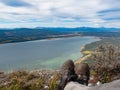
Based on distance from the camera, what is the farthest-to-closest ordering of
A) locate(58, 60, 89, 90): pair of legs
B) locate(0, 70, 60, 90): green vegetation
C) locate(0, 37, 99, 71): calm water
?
locate(0, 37, 99, 71): calm water < locate(0, 70, 60, 90): green vegetation < locate(58, 60, 89, 90): pair of legs

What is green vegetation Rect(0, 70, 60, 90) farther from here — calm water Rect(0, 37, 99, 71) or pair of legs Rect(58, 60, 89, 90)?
calm water Rect(0, 37, 99, 71)

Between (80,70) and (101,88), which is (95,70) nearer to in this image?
(80,70)

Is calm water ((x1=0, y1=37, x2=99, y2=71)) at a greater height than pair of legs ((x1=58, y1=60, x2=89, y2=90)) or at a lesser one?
lesser

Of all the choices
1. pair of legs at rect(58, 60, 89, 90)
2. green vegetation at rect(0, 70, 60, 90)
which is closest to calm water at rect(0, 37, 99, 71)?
green vegetation at rect(0, 70, 60, 90)

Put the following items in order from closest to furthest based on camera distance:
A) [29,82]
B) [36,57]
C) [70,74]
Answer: [70,74] → [29,82] → [36,57]

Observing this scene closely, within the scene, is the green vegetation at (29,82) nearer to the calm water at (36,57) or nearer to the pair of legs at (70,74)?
the pair of legs at (70,74)

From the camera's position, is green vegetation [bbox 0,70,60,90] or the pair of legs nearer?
the pair of legs

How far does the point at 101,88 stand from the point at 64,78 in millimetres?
1416

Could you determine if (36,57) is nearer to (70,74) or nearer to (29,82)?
(29,82)

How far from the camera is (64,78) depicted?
4539 mm

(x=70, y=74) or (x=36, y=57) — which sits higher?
(x=70, y=74)

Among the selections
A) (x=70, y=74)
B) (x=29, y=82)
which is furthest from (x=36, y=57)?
(x=70, y=74)

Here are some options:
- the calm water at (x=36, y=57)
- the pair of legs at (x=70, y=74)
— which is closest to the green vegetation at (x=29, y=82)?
the pair of legs at (x=70, y=74)

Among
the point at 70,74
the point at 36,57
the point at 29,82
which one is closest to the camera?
the point at 70,74
